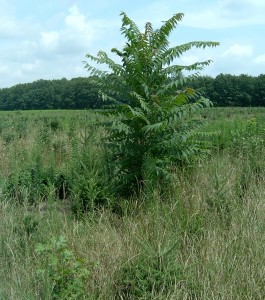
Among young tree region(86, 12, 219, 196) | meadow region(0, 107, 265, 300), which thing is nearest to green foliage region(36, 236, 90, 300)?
meadow region(0, 107, 265, 300)

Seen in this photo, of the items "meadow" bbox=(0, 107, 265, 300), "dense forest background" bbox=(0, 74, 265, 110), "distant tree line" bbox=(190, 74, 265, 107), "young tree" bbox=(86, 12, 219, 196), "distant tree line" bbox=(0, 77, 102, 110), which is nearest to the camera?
"meadow" bbox=(0, 107, 265, 300)

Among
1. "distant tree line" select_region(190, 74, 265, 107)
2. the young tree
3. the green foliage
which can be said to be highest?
"distant tree line" select_region(190, 74, 265, 107)

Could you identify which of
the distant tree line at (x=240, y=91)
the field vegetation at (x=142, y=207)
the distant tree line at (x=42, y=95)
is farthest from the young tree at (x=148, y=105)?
the distant tree line at (x=240, y=91)

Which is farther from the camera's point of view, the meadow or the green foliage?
the meadow

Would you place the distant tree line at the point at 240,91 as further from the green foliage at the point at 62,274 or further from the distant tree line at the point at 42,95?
the green foliage at the point at 62,274

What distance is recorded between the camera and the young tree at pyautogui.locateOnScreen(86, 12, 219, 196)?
6586mm

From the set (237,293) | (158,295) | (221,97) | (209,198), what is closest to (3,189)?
(209,198)

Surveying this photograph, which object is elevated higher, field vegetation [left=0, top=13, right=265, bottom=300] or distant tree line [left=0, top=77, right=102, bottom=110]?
distant tree line [left=0, top=77, right=102, bottom=110]

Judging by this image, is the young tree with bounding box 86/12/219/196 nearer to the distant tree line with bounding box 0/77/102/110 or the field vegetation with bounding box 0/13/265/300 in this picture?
the field vegetation with bounding box 0/13/265/300

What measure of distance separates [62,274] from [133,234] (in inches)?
43.0

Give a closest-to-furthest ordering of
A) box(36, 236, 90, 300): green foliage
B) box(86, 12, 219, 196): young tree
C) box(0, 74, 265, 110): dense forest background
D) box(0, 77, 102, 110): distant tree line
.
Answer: box(36, 236, 90, 300): green foliage → box(86, 12, 219, 196): young tree → box(0, 77, 102, 110): distant tree line → box(0, 74, 265, 110): dense forest background

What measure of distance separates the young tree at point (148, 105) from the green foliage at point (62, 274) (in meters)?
2.16

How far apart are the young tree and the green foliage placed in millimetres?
2165

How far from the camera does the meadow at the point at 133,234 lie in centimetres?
419
